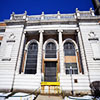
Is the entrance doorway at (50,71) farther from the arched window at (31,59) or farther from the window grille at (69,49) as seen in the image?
the window grille at (69,49)

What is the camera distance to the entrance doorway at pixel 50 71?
1139cm

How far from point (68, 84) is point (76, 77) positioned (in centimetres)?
138

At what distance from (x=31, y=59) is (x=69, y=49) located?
22.6ft

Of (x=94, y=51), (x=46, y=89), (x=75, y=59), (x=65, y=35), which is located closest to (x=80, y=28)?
(x=65, y=35)

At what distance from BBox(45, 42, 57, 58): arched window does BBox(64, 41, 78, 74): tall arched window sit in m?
2.00

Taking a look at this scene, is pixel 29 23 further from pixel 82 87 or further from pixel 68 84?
pixel 82 87

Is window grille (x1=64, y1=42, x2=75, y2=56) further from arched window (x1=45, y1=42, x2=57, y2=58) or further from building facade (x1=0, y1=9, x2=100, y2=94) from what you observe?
arched window (x1=45, y1=42, x2=57, y2=58)

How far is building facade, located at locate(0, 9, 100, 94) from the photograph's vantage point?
9.31 metres

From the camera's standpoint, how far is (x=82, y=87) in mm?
9039

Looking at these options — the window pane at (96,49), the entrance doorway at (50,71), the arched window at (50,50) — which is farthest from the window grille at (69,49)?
the window pane at (96,49)

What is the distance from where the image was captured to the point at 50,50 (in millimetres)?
13156

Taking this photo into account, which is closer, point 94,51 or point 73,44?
point 94,51

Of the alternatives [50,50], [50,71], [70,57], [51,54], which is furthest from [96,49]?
[50,71]

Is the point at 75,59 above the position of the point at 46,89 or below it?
above
